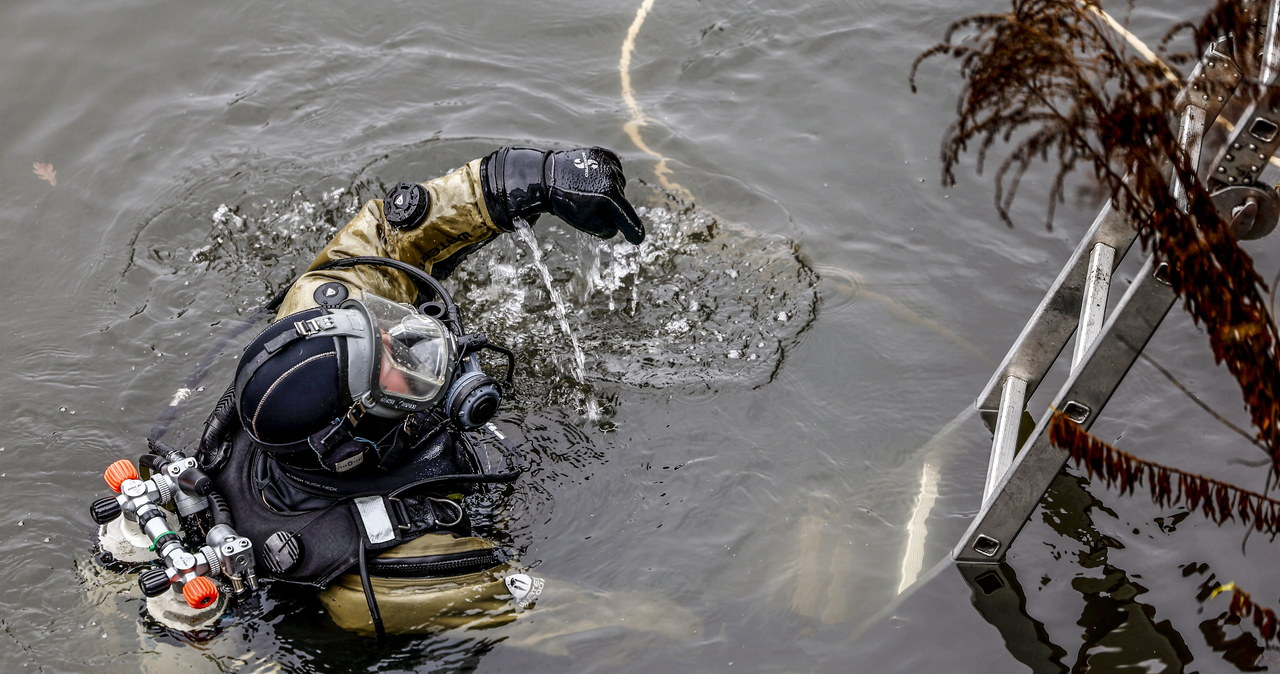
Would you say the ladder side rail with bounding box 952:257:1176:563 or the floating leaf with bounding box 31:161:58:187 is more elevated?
the floating leaf with bounding box 31:161:58:187

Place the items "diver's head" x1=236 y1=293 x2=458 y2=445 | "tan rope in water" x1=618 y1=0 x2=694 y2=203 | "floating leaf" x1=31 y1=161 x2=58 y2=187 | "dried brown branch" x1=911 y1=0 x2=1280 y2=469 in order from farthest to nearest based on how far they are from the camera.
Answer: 1. "floating leaf" x1=31 y1=161 x2=58 y2=187
2. "tan rope in water" x1=618 y1=0 x2=694 y2=203
3. "diver's head" x1=236 y1=293 x2=458 y2=445
4. "dried brown branch" x1=911 y1=0 x2=1280 y2=469

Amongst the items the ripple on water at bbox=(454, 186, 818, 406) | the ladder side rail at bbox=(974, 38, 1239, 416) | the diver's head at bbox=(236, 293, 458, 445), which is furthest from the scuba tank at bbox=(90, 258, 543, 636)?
the ladder side rail at bbox=(974, 38, 1239, 416)

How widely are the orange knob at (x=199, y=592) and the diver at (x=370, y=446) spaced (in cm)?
19

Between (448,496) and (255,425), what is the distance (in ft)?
2.37

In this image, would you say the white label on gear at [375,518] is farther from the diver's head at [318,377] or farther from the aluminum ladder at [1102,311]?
the aluminum ladder at [1102,311]

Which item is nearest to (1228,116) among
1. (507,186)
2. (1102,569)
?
(1102,569)

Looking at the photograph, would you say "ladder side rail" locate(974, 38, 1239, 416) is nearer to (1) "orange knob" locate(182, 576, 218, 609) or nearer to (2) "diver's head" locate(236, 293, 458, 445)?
(2) "diver's head" locate(236, 293, 458, 445)

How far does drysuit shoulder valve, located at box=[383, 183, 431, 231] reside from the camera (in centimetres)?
362

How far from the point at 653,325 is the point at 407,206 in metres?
1.29

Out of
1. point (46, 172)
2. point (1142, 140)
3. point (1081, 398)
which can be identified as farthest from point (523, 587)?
point (46, 172)

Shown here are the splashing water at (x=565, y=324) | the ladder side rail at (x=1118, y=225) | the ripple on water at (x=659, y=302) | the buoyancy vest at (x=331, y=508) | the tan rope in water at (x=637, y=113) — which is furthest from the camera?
the tan rope in water at (x=637, y=113)

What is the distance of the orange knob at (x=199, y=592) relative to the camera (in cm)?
282

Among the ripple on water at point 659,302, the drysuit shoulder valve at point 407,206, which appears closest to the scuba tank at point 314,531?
the drysuit shoulder valve at point 407,206

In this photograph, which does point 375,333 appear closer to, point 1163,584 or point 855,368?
point 855,368
